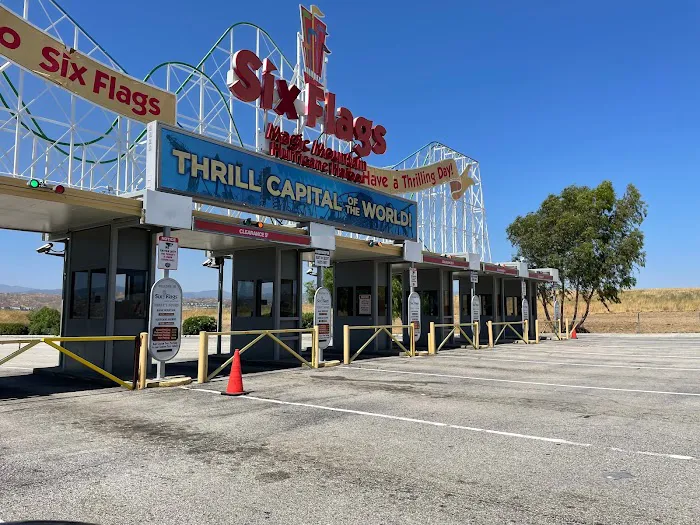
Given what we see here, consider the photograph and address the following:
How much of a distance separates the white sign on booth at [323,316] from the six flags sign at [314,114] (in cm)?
419

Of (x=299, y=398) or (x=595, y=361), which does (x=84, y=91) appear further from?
(x=595, y=361)

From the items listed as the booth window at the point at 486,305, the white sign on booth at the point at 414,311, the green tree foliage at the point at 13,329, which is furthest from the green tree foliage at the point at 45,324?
the booth window at the point at 486,305

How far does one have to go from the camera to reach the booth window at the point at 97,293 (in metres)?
13.8

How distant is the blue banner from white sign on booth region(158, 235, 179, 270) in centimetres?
136

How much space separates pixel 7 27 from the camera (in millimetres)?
11742

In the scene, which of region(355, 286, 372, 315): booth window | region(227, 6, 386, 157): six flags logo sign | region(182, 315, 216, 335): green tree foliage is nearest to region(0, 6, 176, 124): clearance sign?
region(227, 6, 386, 157): six flags logo sign

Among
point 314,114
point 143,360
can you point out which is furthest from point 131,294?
point 314,114

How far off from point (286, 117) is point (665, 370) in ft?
44.3

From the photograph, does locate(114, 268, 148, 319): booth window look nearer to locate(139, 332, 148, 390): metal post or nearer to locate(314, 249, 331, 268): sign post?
locate(139, 332, 148, 390): metal post

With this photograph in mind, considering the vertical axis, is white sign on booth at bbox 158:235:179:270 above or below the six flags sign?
below

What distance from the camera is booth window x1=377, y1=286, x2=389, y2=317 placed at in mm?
22141

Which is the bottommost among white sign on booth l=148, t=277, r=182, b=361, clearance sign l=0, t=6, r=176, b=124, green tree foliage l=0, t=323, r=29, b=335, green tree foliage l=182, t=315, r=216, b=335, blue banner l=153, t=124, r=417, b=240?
green tree foliage l=0, t=323, r=29, b=335

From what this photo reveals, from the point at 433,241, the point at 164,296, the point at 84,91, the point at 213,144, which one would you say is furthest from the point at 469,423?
the point at 433,241

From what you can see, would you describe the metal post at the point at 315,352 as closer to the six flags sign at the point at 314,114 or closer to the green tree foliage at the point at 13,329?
the six flags sign at the point at 314,114
